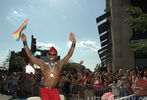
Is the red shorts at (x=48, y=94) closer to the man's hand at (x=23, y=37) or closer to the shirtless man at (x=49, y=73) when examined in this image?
the shirtless man at (x=49, y=73)

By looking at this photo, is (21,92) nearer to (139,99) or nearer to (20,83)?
(20,83)

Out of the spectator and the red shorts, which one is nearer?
the red shorts

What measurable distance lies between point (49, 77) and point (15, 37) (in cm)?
125

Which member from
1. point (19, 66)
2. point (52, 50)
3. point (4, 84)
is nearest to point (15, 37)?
point (52, 50)

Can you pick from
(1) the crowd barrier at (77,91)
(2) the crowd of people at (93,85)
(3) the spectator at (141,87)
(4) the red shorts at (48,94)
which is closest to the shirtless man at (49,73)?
(4) the red shorts at (48,94)

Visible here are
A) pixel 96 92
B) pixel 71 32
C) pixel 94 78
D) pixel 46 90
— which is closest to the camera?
pixel 46 90

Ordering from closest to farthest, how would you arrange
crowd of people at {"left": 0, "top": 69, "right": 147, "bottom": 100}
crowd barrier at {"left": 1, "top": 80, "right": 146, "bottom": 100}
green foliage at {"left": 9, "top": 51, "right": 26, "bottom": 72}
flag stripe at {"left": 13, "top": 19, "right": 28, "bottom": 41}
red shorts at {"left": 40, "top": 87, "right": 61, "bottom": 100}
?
red shorts at {"left": 40, "top": 87, "right": 61, "bottom": 100}, flag stripe at {"left": 13, "top": 19, "right": 28, "bottom": 41}, crowd of people at {"left": 0, "top": 69, "right": 147, "bottom": 100}, crowd barrier at {"left": 1, "top": 80, "right": 146, "bottom": 100}, green foliage at {"left": 9, "top": 51, "right": 26, "bottom": 72}

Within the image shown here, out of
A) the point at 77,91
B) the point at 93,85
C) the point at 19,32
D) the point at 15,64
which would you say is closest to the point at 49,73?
the point at 19,32

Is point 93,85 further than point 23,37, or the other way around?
point 93,85

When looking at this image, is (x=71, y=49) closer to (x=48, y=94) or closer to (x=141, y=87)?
(x=48, y=94)

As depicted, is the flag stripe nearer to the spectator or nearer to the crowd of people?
the spectator

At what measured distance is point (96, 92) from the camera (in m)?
8.82

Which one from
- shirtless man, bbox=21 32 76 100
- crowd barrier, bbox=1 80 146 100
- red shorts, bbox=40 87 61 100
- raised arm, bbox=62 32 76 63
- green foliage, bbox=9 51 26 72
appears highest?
green foliage, bbox=9 51 26 72

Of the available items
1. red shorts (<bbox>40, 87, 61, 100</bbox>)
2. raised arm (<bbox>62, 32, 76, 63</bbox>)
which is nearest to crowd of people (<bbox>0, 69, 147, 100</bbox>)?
raised arm (<bbox>62, 32, 76, 63</bbox>)
